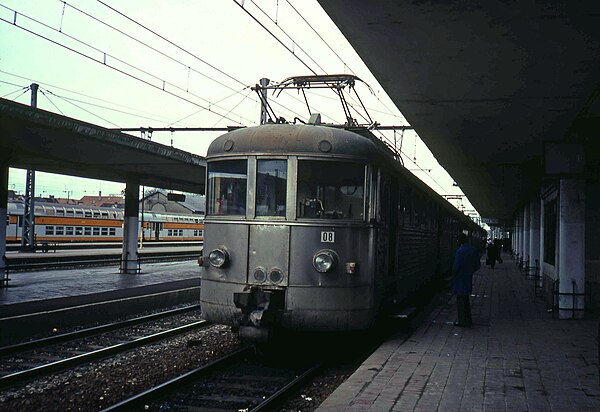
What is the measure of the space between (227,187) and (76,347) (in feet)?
12.9

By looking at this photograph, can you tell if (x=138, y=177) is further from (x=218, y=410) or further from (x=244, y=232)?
(x=218, y=410)

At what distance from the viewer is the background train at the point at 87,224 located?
117ft

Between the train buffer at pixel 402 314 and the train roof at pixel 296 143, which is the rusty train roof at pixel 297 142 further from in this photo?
the train buffer at pixel 402 314

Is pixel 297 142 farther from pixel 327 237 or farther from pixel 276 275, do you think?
pixel 276 275

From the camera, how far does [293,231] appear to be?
7945 millimetres

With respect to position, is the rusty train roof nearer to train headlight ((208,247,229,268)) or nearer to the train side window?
the train side window

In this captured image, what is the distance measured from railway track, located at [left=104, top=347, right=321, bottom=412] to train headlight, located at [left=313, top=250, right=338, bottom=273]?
132 cm

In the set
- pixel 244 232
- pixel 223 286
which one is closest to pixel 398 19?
pixel 244 232

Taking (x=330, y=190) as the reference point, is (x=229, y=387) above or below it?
below

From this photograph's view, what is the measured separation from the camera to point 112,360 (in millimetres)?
8992

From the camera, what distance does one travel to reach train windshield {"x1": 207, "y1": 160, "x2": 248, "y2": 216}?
8.32m

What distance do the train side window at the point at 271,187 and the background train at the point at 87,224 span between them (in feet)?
100

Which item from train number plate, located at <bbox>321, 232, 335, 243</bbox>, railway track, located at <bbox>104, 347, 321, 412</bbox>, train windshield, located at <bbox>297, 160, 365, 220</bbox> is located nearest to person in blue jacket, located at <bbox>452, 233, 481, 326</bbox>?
train windshield, located at <bbox>297, 160, 365, 220</bbox>

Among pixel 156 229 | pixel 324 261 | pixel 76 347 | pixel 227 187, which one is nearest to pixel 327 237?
pixel 324 261
